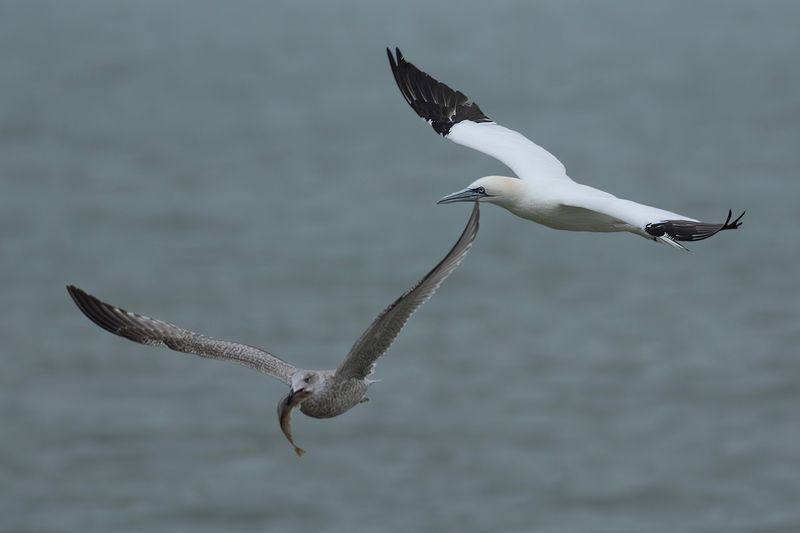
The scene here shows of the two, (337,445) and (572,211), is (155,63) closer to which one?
(337,445)

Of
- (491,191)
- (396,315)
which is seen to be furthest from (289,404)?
(491,191)

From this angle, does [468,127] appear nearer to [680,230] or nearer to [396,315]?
[680,230]

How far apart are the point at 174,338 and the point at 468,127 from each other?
547 cm

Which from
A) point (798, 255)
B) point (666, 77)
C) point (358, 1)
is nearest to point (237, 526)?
point (798, 255)

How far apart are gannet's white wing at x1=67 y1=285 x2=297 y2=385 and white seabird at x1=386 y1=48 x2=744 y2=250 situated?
275cm

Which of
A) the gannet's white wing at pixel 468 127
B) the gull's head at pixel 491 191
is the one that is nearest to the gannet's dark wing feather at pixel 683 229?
the gull's head at pixel 491 191

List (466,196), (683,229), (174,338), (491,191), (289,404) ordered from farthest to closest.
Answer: (466,196)
(491,191)
(174,338)
(683,229)
(289,404)

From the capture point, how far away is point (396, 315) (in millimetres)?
13531

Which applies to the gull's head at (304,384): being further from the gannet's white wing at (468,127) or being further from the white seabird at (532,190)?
the gannet's white wing at (468,127)

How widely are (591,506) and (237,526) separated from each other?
28.5 feet

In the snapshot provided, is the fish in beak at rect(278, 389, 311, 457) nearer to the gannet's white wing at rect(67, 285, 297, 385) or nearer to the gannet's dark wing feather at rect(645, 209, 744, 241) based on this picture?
the gannet's white wing at rect(67, 285, 297, 385)

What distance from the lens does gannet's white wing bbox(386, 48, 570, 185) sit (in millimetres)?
18172

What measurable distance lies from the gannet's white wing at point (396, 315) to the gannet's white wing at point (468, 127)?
423cm

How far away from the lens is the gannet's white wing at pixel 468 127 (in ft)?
59.6
